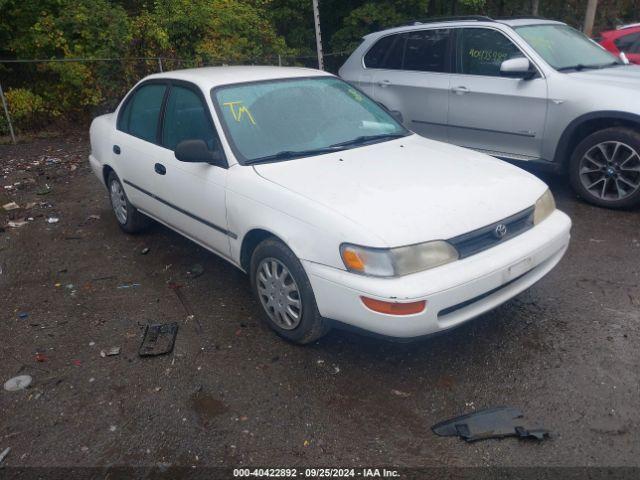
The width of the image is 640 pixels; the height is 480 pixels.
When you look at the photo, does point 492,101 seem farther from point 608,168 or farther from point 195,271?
point 195,271

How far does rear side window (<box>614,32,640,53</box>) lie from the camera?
30.0ft

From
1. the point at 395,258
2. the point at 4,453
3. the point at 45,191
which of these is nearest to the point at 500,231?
A: the point at 395,258

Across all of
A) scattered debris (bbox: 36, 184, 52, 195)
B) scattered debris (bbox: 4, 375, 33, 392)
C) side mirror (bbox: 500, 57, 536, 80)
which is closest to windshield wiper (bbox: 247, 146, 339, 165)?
scattered debris (bbox: 4, 375, 33, 392)

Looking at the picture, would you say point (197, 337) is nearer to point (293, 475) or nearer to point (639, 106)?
point (293, 475)

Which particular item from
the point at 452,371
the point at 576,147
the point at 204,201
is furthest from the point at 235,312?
the point at 576,147

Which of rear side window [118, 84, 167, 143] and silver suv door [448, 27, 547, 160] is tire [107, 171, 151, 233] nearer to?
rear side window [118, 84, 167, 143]

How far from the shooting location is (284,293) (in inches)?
140

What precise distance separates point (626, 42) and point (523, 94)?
15.5 feet

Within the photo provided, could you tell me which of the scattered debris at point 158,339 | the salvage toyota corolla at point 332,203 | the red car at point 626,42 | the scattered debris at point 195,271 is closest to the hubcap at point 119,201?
the salvage toyota corolla at point 332,203

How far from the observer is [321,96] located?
4527mm

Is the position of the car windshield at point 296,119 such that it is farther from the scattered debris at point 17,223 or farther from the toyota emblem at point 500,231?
the scattered debris at point 17,223

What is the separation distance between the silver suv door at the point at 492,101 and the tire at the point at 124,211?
12.0 feet

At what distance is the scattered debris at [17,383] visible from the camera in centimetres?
344

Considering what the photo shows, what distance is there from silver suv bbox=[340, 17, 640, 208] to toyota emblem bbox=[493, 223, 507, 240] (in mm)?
2909
